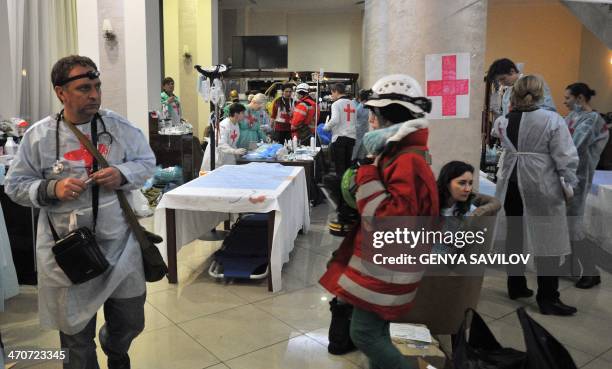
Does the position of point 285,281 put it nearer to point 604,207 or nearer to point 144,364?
point 144,364

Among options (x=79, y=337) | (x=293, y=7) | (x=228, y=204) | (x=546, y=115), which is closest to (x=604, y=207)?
(x=546, y=115)

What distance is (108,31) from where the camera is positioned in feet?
20.0

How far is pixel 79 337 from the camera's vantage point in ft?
6.16

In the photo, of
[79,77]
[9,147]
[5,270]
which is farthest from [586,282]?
[9,147]

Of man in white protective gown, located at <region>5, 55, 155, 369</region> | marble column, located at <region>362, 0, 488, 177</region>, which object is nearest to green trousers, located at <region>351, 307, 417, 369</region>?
man in white protective gown, located at <region>5, 55, 155, 369</region>

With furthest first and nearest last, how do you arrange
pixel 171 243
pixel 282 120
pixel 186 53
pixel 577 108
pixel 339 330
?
pixel 186 53
pixel 282 120
pixel 577 108
pixel 171 243
pixel 339 330

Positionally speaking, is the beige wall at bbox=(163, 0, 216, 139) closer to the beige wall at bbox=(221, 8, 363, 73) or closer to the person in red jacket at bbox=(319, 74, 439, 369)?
the beige wall at bbox=(221, 8, 363, 73)

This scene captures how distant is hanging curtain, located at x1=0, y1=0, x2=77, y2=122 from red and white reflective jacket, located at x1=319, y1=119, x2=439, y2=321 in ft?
13.9

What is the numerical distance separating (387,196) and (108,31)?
5.52 metres

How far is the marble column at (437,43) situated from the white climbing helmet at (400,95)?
1251mm

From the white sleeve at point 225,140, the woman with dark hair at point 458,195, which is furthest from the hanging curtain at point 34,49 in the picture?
the woman with dark hair at point 458,195

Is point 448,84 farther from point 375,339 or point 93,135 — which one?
point 93,135

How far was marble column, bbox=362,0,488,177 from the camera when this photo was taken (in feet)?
9.40

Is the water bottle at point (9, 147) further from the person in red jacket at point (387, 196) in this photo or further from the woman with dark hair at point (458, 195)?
the woman with dark hair at point (458, 195)
